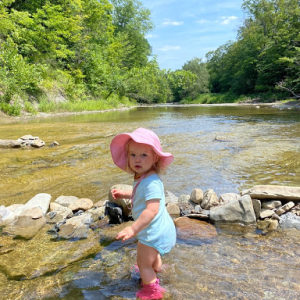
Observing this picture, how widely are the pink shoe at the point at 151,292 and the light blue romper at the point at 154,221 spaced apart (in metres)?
0.24

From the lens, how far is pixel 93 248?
2.70m

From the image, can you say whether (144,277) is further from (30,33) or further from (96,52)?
(96,52)

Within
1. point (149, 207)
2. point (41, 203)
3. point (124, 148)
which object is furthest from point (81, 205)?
point (149, 207)

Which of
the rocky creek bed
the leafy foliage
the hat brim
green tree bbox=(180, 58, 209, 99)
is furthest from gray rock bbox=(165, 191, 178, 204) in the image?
green tree bbox=(180, 58, 209, 99)

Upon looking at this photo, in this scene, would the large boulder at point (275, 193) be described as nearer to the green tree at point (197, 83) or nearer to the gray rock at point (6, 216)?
the gray rock at point (6, 216)

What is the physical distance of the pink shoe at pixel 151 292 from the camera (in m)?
1.96

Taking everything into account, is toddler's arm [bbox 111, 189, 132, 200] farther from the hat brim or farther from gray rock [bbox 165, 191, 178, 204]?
gray rock [bbox 165, 191, 178, 204]

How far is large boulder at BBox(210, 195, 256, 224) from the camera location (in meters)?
3.20

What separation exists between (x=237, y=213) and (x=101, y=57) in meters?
29.6

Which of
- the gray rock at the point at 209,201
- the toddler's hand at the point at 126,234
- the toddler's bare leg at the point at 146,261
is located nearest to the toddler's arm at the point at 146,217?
the toddler's hand at the point at 126,234

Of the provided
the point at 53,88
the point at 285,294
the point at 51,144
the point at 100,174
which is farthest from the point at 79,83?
the point at 285,294

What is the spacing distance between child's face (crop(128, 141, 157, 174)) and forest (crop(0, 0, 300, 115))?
16.0 m

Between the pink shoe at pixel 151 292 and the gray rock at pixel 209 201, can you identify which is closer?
the pink shoe at pixel 151 292

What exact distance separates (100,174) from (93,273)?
10.1ft
